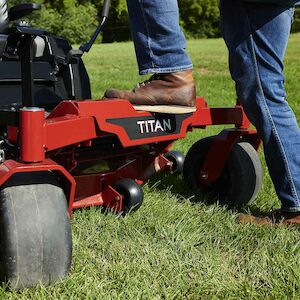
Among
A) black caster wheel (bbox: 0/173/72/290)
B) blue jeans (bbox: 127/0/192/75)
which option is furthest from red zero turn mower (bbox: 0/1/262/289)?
blue jeans (bbox: 127/0/192/75)

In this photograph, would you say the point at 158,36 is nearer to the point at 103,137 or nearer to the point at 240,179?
the point at 103,137

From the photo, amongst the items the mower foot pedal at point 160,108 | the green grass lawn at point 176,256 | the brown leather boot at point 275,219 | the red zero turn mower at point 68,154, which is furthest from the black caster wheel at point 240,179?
the mower foot pedal at point 160,108

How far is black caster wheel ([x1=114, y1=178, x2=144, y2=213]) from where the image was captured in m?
2.59

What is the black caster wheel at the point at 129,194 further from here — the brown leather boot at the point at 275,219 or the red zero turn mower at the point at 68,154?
the brown leather boot at the point at 275,219

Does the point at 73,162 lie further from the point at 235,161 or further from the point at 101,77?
the point at 101,77

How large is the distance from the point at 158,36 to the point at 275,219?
3.17 ft

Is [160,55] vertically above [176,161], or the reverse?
[160,55]

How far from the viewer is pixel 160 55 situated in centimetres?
235

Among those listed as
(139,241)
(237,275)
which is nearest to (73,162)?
(139,241)

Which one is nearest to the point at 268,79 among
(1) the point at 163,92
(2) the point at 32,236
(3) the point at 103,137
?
(1) the point at 163,92

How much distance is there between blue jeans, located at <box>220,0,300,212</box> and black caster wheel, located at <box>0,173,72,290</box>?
1047 millimetres

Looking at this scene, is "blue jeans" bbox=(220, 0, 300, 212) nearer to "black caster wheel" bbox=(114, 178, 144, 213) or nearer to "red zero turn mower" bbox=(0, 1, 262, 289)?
"red zero turn mower" bbox=(0, 1, 262, 289)

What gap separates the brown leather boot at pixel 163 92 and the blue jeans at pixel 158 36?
1.4 inches

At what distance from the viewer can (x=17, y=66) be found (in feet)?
9.80
